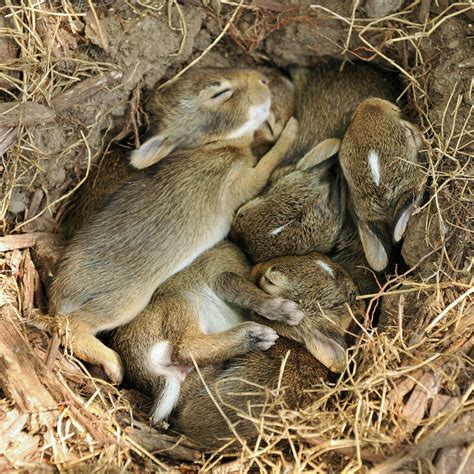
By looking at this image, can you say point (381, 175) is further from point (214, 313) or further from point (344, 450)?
point (344, 450)

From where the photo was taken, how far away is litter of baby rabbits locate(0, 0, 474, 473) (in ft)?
10.6

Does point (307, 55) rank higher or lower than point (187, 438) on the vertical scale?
higher

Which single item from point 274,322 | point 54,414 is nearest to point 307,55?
point 274,322

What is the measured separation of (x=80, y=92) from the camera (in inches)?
158

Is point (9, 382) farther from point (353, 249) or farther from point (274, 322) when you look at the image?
point (353, 249)

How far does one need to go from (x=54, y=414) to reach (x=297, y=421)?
123cm

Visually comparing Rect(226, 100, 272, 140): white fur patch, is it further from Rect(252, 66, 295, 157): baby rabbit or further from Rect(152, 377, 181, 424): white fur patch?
Rect(152, 377, 181, 424): white fur patch

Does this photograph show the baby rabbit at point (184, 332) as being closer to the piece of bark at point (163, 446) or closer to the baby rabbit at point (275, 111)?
the piece of bark at point (163, 446)

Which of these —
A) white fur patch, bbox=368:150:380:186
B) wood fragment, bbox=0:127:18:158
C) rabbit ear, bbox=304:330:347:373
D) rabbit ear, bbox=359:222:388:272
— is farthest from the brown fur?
wood fragment, bbox=0:127:18:158

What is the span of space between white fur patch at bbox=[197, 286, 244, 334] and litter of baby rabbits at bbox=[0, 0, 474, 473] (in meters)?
0.33

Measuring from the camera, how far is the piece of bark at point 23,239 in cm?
395

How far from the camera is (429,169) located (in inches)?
150

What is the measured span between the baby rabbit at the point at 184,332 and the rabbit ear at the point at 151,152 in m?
0.76

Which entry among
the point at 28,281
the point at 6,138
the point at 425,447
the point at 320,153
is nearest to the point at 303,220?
the point at 320,153
